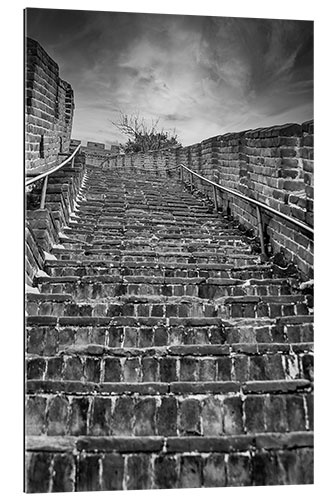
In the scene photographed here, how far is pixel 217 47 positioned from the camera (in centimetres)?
220

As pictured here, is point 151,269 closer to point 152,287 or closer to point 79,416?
point 152,287

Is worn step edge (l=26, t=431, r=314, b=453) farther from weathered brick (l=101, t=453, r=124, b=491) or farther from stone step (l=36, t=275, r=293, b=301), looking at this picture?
stone step (l=36, t=275, r=293, b=301)

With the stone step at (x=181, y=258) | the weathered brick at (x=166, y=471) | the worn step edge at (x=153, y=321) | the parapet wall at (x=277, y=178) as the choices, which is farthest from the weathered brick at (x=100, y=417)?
the parapet wall at (x=277, y=178)

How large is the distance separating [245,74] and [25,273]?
1.67 m

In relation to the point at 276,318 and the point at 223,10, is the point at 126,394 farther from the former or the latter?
the point at 223,10

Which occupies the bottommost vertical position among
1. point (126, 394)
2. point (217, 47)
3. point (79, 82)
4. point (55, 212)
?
point (126, 394)

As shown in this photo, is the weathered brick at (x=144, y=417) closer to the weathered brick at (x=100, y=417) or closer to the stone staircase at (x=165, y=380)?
the stone staircase at (x=165, y=380)

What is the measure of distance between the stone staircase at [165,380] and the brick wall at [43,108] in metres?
1.12

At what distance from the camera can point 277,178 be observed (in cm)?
266

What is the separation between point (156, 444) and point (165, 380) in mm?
245

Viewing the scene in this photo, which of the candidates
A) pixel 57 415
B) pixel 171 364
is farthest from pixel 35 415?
pixel 171 364

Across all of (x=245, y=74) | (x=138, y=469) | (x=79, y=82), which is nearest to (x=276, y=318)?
(x=138, y=469)

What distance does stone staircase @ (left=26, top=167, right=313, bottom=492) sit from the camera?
1.50 meters

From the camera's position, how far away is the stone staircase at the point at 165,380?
58.9 inches
